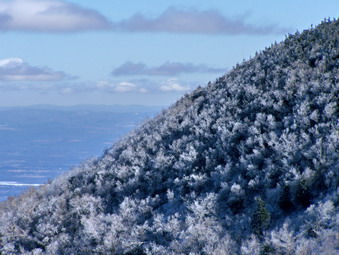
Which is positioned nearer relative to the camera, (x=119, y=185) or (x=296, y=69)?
(x=119, y=185)

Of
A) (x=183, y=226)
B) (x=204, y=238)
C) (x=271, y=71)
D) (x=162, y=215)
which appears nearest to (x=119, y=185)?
(x=162, y=215)

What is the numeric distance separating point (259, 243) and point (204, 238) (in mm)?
1489

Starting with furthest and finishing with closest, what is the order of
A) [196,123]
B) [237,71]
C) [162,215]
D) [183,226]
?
[237,71] → [196,123] → [162,215] → [183,226]

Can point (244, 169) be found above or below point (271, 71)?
below

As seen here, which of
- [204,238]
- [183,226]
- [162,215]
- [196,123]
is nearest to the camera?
[204,238]

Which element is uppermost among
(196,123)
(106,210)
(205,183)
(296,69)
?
(296,69)

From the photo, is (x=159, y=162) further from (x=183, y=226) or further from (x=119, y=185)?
(x=183, y=226)

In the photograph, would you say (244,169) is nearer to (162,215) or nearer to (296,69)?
(162,215)

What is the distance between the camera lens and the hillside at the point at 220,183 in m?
11.4

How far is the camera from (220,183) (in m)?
13.6

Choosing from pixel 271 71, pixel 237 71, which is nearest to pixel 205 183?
pixel 271 71

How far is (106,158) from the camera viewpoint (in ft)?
62.8

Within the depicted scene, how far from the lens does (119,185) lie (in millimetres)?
16000

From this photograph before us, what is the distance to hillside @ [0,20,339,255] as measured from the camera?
37.5ft
